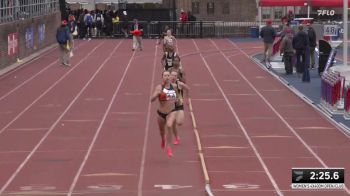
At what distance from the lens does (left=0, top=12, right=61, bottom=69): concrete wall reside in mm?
30812

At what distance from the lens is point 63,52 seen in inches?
1272

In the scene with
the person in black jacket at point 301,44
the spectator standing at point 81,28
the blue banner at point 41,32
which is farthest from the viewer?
the spectator standing at point 81,28

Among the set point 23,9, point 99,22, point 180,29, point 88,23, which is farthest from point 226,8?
point 23,9

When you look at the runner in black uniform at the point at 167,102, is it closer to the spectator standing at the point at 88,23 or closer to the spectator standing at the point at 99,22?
the spectator standing at the point at 88,23

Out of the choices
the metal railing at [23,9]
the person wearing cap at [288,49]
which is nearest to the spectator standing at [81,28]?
the metal railing at [23,9]

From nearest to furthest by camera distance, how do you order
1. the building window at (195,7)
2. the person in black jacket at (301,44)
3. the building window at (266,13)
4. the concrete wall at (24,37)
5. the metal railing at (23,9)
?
the person in black jacket at (301,44) → the concrete wall at (24,37) → the metal railing at (23,9) → the building window at (266,13) → the building window at (195,7)

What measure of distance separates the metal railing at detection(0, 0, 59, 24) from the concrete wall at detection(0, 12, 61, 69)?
0.28m

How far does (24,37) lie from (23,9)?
2.43m

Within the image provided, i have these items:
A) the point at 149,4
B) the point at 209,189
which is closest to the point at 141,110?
the point at 209,189

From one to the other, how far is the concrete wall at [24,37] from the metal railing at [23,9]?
0.28 m

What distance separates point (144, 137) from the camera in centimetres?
Result: 1686

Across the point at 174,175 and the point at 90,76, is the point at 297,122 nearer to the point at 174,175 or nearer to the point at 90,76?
the point at 174,175

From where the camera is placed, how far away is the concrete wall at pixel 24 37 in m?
30.8

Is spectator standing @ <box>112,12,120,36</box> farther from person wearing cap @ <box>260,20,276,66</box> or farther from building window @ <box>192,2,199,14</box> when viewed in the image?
building window @ <box>192,2,199,14</box>
